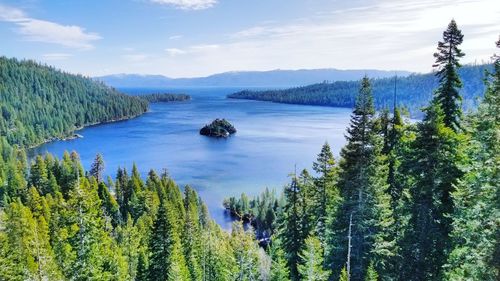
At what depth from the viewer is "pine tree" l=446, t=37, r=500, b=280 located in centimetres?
1520

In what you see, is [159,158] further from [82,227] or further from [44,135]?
[82,227]

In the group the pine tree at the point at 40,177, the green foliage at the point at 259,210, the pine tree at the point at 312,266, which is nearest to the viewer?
the pine tree at the point at 312,266

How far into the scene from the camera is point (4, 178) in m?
89.8

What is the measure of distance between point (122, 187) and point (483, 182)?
240 ft

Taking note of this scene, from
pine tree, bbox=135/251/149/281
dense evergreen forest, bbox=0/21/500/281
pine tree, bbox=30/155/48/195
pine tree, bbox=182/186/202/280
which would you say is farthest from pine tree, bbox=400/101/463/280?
pine tree, bbox=30/155/48/195

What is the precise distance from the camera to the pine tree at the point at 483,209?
15203 millimetres

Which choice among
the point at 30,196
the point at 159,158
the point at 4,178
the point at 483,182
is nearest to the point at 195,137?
the point at 159,158

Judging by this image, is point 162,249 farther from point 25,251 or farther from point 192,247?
point 25,251

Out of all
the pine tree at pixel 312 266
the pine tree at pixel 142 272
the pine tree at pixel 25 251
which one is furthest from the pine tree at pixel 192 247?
the pine tree at pixel 312 266

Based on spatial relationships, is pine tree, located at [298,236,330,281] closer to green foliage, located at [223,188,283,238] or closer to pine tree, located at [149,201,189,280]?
pine tree, located at [149,201,189,280]

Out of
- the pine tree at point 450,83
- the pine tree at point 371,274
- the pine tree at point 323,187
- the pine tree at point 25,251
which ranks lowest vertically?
the pine tree at point 25,251

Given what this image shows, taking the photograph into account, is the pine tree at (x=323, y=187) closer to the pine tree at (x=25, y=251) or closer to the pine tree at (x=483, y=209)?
the pine tree at (x=483, y=209)

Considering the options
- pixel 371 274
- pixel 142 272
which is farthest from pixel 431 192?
pixel 142 272

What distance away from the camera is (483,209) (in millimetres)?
16547
